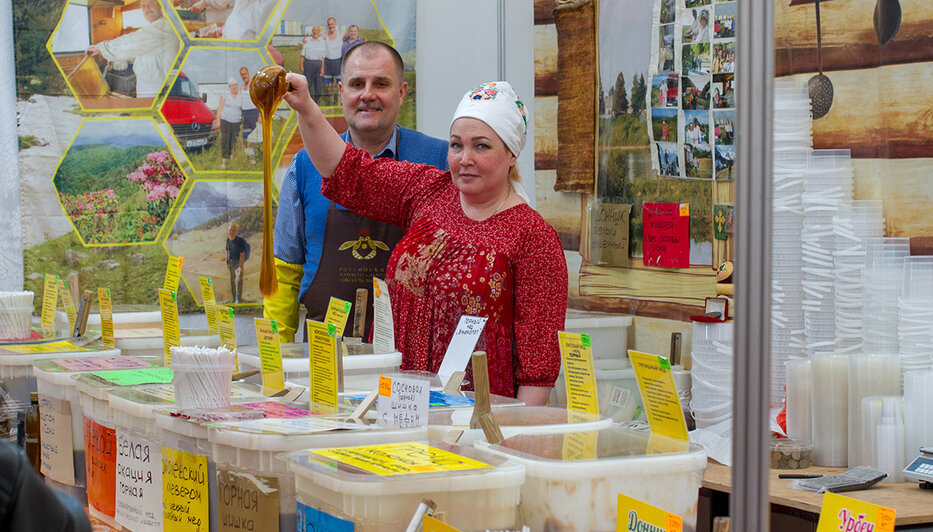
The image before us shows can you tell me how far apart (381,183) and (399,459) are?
1566 mm

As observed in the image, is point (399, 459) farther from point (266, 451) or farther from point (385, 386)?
point (385, 386)

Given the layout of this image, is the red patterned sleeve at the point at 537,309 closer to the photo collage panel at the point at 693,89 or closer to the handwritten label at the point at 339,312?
the handwritten label at the point at 339,312

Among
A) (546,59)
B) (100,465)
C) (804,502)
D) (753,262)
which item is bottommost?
(804,502)

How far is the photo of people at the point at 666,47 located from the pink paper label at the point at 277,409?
6.18 ft

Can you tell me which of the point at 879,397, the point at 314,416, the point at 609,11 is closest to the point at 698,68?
the point at 609,11

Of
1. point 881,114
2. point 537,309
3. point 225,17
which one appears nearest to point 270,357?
point 537,309

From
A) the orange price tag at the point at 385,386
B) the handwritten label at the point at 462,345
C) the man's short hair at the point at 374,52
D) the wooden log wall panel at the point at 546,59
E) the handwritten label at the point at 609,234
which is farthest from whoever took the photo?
the wooden log wall panel at the point at 546,59

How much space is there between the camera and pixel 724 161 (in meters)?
2.83

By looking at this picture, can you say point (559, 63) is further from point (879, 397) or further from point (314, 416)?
point (314, 416)

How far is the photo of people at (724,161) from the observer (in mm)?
2812

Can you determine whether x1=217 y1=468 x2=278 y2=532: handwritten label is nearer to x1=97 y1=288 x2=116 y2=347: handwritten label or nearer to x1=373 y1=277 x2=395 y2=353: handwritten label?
x1=373 y1=277 x2=395 y2=353: handwritten label

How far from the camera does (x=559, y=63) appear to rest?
3.48m

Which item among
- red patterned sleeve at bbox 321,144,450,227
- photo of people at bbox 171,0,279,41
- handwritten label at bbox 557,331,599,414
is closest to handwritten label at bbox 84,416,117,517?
handwritten label at bbox 557,331,599,414

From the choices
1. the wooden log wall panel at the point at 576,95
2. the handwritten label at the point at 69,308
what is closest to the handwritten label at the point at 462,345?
the handwritten label at the point at 69,308
